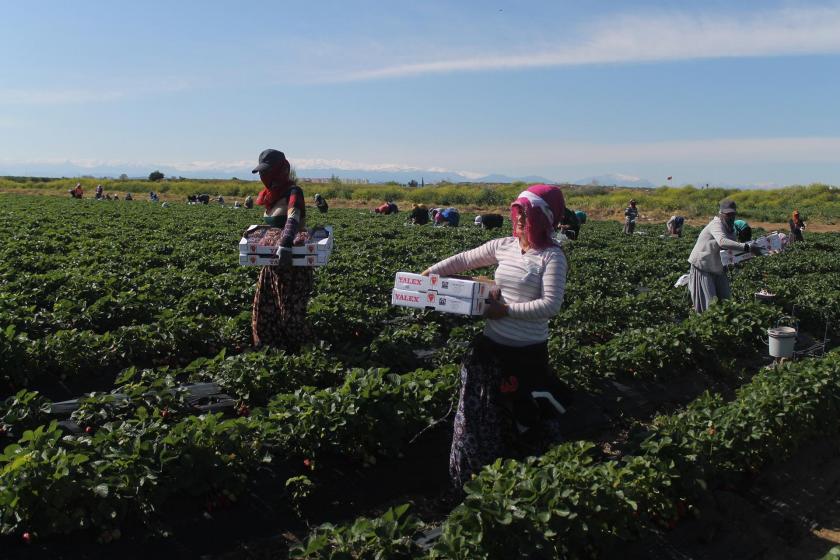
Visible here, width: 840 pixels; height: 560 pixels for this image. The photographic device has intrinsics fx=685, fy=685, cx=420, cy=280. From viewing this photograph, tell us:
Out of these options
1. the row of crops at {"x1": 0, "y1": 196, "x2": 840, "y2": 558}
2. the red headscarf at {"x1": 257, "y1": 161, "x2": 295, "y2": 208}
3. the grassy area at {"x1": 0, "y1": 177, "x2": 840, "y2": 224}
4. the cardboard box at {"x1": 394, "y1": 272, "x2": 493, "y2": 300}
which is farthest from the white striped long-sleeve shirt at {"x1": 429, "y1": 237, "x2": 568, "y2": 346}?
the grassy area at {"x1": 0, "y1": 177, "x2": 840, "y2": 224}

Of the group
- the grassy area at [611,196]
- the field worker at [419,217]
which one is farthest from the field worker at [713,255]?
the grassy area at [611,196]

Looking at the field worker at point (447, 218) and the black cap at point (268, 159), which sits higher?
the black cap at point (268, 159)

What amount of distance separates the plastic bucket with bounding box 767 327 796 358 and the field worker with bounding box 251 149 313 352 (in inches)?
194

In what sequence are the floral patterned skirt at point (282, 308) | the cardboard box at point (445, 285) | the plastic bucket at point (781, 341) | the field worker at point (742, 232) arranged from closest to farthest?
the cardboard box at point (445, 285) < the floral patterned skirt at point (282, 308) < the plastic bucket at point (781, 341) < the field worker at point (742, 232)

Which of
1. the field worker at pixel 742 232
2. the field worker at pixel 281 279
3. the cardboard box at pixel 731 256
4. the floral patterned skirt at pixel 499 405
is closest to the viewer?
the floral patterned skirt at pixel 499 405

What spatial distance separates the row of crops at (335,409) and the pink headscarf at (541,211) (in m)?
1.17

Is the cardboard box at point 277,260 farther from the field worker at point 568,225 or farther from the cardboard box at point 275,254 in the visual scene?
the field worker at point 568,225

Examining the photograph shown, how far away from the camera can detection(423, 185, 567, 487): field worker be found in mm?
3684

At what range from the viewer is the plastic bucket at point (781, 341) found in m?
7.27

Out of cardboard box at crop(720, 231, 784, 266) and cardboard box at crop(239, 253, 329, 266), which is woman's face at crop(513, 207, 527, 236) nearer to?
cardboard box at crop(239, 253, 329, 266)

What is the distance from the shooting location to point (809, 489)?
15.5ft

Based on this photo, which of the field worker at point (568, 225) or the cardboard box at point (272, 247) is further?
the field worker at point (568, 225)

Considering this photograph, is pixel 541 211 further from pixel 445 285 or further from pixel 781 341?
pixel 781 341

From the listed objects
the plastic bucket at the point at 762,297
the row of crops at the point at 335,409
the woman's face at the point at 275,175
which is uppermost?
the woman's face at the point at 275,175
